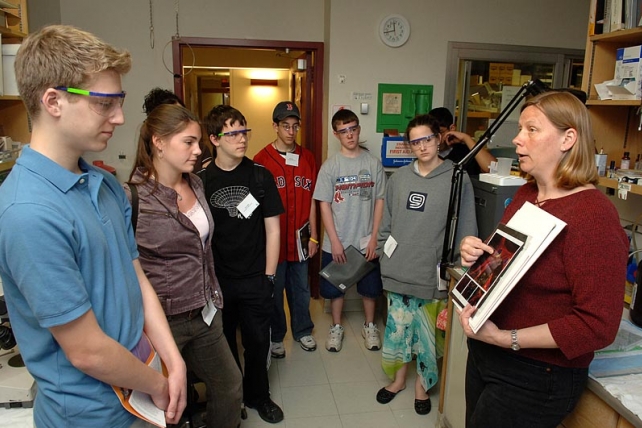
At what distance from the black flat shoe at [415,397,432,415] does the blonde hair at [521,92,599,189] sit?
5.40 feet

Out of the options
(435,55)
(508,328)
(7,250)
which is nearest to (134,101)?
(435,55)

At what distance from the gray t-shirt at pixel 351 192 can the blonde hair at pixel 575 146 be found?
179cm

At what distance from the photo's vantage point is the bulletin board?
345cm

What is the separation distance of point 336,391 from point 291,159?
1456 mm

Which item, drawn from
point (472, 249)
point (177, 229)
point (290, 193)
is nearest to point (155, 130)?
point (177, 229)

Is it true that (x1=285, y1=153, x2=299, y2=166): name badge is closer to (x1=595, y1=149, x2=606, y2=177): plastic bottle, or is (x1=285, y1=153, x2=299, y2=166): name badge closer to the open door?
the open door

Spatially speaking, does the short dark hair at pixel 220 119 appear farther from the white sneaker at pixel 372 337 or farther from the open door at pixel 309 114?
the white sneaker at pixel 372 337

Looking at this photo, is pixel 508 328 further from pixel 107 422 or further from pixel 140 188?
pixel 140 188

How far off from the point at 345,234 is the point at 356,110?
3.37 ft

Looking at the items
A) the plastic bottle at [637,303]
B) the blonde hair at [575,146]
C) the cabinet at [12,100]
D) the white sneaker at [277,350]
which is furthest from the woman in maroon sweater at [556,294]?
the cabinet at [12,100]

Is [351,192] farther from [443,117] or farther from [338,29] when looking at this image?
[338,29]

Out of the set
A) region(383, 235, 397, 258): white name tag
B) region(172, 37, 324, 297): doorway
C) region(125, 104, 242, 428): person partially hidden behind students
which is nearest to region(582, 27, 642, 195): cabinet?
region(383, 235, 397, 258): white name tag

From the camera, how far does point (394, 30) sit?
336cm

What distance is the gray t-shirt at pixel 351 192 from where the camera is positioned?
296 centimetres
